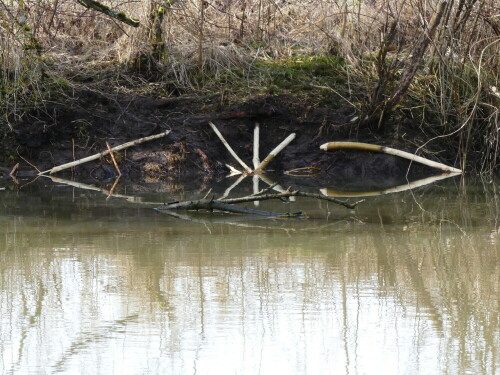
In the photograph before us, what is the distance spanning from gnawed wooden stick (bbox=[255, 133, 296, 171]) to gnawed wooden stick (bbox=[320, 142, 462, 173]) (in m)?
0.45

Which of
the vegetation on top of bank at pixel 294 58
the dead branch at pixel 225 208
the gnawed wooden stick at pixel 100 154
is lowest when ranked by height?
the dead branch at pixel 225 208

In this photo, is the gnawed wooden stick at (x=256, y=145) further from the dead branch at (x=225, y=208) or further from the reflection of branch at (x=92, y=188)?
the dead branch at (x=225, y=208)

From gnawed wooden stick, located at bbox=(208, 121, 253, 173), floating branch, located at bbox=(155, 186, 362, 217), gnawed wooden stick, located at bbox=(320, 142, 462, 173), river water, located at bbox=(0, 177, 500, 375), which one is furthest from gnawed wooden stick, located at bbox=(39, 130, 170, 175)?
floating branch, located at bbox=(155, 186, 362, 217)

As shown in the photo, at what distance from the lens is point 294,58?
1314cm

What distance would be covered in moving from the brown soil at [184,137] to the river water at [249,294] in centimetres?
382

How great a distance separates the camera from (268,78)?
41.0 ft

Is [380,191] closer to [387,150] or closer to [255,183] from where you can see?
[255,183]

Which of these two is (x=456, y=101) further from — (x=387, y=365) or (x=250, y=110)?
(x=387, y=365)

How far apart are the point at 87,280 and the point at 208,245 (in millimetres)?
1177

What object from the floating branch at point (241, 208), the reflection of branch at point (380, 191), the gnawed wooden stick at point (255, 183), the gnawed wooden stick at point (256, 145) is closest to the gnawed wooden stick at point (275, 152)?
the gnawed wooden stick at point (256, 145)

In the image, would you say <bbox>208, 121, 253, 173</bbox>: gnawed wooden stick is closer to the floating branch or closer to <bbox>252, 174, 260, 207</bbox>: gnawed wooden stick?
<bbox>252, 174, 260, 207</bbox>: gnawed wooden stick

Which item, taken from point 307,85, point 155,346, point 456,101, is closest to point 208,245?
point 155,346

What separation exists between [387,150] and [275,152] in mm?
1432

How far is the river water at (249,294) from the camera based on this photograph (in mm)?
3541
